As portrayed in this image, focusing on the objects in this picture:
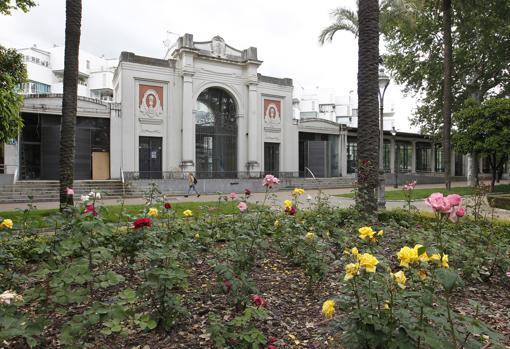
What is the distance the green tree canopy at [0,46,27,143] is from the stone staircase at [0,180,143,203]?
5.19 meters

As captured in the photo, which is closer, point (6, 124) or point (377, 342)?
point (377, 342)

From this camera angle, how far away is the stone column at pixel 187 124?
24.0 m

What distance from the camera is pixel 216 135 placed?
86.1 feet

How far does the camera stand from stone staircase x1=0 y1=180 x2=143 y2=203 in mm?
16344

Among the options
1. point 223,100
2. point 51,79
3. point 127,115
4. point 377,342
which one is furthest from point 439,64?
point 51,79

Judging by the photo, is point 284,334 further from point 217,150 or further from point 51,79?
point 51,79

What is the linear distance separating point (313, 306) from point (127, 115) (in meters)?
21.7

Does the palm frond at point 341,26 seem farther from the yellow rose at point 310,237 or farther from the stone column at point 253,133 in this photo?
the yellow rose at point 310,237

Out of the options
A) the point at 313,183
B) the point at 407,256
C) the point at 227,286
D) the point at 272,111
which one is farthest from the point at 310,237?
the point at 272,111

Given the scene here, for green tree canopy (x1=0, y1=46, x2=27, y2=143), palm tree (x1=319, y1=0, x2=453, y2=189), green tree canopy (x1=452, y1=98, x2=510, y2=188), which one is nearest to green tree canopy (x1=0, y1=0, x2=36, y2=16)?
green tree canopy (x1=0, y1=46, x2=27, y2=143)

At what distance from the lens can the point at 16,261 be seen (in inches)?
159

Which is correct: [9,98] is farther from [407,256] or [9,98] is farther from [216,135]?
[216,135]

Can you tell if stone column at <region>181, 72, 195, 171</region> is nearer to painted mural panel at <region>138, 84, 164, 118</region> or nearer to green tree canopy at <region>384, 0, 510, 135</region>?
painted mural panel at <region>138, 84, 164, 118</region>

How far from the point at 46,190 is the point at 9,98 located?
960cm
